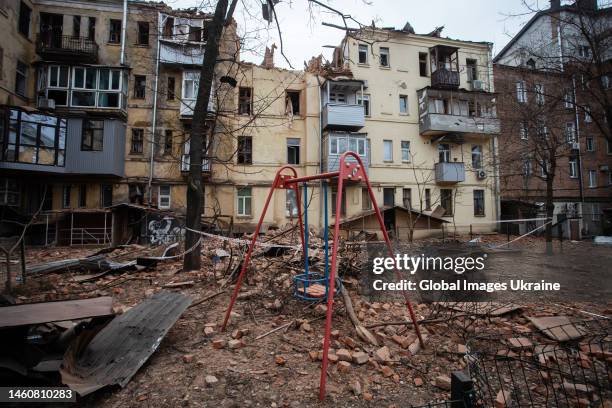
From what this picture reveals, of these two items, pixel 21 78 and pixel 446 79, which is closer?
pixel 21 78

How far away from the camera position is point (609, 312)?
521cm

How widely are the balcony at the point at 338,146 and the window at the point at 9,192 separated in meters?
18.9

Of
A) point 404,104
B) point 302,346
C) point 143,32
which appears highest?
point 143,32

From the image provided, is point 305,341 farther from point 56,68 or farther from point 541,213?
point 541,213

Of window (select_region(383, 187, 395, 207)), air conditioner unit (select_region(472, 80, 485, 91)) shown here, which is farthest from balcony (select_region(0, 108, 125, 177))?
air conditioner unit (select_region(472, 80, 485, 91))

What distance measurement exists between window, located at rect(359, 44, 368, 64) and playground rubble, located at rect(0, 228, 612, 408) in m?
21.4

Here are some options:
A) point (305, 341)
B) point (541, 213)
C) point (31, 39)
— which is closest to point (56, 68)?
point (31, 39)

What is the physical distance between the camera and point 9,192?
16875mm

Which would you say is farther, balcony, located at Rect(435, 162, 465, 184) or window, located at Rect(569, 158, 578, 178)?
window, located at Rect(569, 158, 578, 178)

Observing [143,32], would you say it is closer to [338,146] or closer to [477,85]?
[338,146]

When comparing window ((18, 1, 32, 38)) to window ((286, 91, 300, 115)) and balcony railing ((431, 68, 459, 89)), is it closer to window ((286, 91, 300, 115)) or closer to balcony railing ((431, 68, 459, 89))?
window ((286, 91, 300, 115))

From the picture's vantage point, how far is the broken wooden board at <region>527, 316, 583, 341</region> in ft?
13.2

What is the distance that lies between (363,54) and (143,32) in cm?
1613

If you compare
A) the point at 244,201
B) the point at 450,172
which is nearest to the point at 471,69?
the point at 450,172
